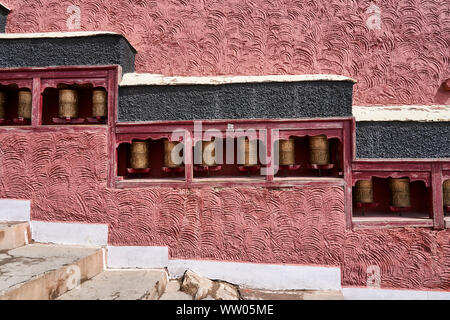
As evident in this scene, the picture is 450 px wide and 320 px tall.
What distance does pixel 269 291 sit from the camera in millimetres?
4320

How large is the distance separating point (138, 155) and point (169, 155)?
506 mm

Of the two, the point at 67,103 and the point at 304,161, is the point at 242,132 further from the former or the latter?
the point at 67,103

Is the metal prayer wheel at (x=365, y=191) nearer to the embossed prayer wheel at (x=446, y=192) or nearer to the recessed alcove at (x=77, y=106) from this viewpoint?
the embossed prayer wheel at (x=446, y=192)

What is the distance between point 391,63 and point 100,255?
5.77 metres

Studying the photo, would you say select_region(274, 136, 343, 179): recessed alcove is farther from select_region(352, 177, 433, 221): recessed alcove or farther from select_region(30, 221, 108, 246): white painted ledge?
select_region(30, 221, 108, 246): white painted ledge

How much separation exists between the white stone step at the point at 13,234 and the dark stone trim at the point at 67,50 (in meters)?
2.48

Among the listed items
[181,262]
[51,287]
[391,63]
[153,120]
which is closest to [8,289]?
[51,287]

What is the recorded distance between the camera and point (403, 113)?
4668 millimetres

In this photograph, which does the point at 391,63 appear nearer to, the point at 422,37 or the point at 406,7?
the point at 422,37

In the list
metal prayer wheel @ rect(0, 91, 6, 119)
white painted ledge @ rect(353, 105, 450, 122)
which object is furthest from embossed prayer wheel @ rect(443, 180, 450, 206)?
metal prayer wheel @ rect(0, 91, 6, 119)

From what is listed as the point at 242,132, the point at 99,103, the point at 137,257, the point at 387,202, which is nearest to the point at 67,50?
the point at 99,103

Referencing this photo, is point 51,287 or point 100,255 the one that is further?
point 100,255

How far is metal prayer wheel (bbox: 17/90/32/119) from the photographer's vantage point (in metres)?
5.03

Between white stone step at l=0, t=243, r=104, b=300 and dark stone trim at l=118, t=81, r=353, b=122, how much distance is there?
2.07 meters
